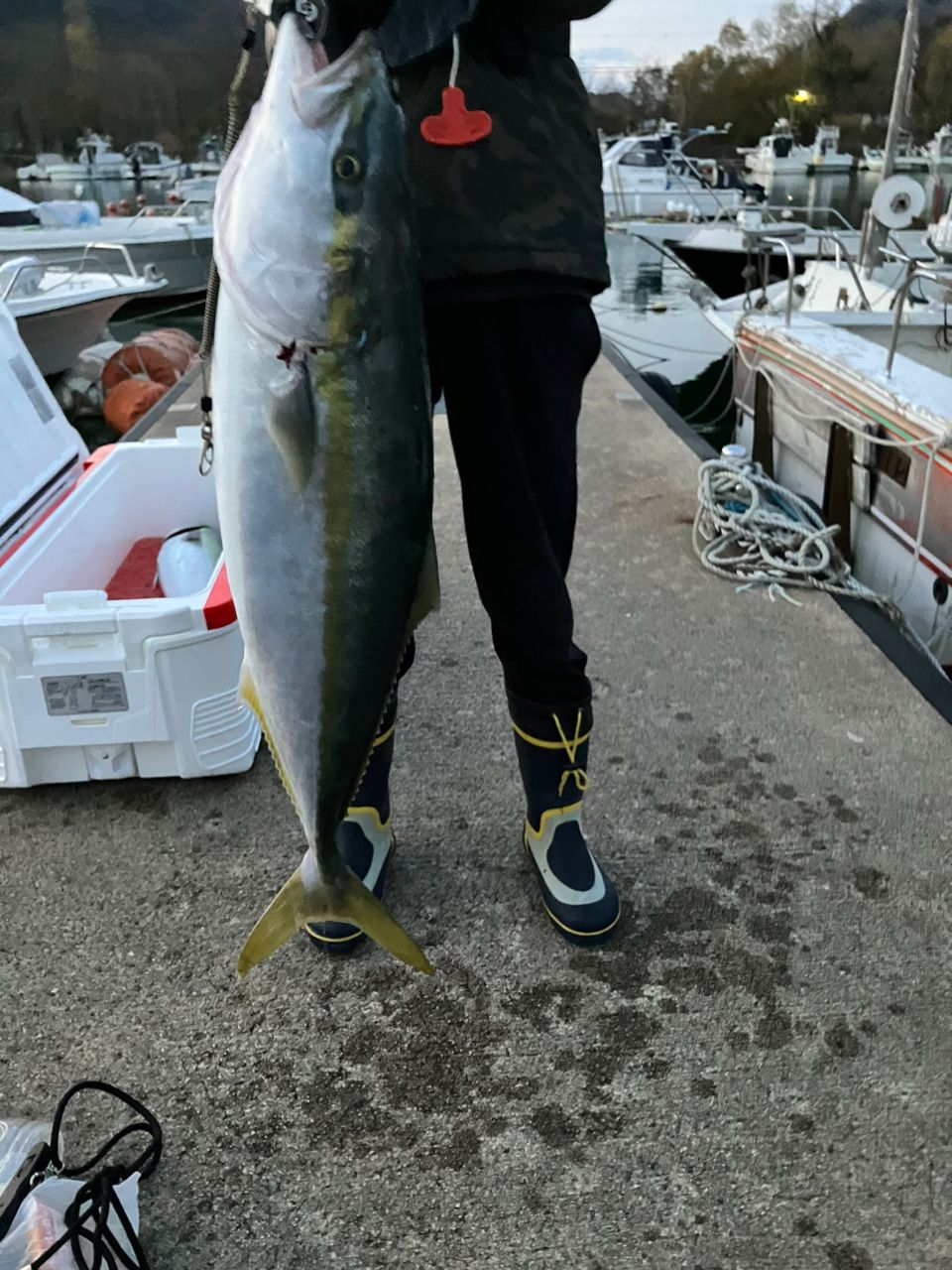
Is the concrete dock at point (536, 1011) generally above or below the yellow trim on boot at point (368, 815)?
below

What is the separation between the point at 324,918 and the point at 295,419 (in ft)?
2.70

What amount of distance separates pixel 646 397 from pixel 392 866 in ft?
16.1

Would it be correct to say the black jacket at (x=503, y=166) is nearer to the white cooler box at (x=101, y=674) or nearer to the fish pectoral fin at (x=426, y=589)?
the fish pectoral fin at (x=426, y=589)

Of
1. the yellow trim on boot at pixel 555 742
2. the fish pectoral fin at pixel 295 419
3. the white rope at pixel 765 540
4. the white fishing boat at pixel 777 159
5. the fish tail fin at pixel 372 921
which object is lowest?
the white rope at pixel 765 540

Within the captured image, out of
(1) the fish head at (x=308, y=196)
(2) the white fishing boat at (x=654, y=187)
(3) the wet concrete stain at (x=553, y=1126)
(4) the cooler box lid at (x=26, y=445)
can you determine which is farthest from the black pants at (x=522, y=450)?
(2) the white fishing boat at (x=654, y=187)

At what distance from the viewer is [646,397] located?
621cm

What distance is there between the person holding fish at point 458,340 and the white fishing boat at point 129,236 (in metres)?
14.2

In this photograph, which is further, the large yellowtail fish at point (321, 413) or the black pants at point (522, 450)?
the black pants at point (522, 450)

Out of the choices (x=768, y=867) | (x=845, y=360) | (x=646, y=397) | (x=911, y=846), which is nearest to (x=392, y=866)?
(x=768, y=867)

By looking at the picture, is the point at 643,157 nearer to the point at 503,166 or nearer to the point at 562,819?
the point at 503,166

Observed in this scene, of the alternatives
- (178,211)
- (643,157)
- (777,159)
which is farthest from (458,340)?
(777,159)

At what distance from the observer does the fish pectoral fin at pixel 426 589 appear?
1.38 metres

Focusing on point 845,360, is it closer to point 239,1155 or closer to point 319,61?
point 319,61

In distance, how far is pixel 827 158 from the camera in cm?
4531
